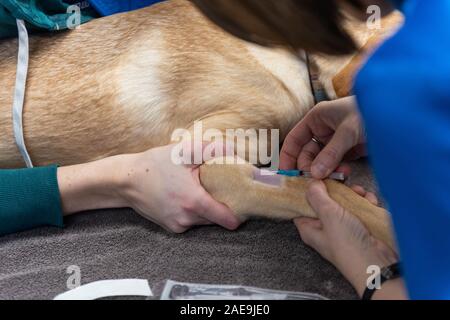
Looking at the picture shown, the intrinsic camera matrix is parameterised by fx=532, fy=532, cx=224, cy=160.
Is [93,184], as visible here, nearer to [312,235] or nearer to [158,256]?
[158,256]

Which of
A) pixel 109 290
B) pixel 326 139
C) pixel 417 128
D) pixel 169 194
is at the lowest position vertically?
pixel 109 290

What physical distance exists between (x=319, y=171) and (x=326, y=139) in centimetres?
11

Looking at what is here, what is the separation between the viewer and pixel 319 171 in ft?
3.96

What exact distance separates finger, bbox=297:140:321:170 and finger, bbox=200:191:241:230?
223 millimetres

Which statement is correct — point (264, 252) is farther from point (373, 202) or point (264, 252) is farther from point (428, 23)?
point (428, 23)

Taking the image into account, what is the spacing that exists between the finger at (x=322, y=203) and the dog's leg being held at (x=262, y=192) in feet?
0.11

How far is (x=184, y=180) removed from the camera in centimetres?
123

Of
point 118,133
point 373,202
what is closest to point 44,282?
point 118,133

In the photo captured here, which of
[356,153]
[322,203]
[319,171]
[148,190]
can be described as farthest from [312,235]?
[148,190]

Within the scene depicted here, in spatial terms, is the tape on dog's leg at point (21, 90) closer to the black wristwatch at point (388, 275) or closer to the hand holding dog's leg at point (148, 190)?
the hand holding dog's leg at point (148, 190)

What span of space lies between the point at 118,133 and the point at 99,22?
1.13 ft

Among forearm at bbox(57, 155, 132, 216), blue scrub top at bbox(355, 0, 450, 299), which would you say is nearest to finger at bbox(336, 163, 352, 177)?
forearm at bbox(57, 155, 132, 216)

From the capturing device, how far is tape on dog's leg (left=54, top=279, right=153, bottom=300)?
1031 millimetres
